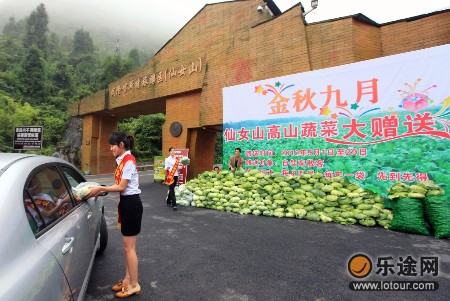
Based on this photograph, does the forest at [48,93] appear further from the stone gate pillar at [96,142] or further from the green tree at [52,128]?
the stone gate pillar at [96,142]

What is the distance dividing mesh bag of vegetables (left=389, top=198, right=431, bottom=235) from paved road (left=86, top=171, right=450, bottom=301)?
153mm

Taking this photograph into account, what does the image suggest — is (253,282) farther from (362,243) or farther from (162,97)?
(162,97)

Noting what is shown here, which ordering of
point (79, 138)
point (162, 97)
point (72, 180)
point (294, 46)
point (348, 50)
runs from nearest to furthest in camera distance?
point (72, 180) → point (348, 50) → point (294, 46) → point (162, 97) → point (79, 138)

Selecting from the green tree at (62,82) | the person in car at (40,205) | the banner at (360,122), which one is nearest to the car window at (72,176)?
the person in car at (40,205)

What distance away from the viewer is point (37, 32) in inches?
2454

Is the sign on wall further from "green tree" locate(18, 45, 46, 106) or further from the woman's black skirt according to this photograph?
"green tree" locate(18, 45, 46, 106)

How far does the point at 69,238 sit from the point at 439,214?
215 inches

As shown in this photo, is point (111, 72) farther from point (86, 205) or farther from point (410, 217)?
point (410, 217)

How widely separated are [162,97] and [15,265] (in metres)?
11.9

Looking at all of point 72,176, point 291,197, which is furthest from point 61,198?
point 291,197

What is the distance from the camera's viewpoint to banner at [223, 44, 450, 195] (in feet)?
18.6

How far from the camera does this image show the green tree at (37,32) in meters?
60.2

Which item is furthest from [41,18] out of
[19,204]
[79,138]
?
[19,204]

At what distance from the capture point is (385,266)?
356 centimetres
